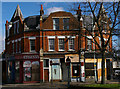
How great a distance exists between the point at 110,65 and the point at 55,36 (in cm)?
1023

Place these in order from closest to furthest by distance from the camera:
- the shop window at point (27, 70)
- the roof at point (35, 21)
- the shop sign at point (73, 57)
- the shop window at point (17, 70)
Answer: the shop sign at point (73, 57) → the shop window at point (27, 70) → the shop window at point (17, 70) → the roof at point (35, 21)

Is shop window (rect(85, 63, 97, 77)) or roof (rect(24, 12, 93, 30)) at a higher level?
roof (rect(24, 12, 93, 30))

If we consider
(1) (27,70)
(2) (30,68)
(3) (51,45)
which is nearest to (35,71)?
(2) (30,68)

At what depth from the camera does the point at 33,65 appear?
3294cm

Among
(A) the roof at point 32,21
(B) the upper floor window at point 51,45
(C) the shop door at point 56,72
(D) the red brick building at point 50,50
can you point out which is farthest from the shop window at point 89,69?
(A) the roof at point 32,21

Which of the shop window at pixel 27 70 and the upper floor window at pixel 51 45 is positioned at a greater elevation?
the upper floor window at pixel 51 45

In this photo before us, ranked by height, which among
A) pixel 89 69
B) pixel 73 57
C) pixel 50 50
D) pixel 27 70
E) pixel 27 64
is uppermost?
pixel 50 50

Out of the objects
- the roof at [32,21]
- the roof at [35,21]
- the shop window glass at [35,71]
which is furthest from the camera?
the roof at [32,21]

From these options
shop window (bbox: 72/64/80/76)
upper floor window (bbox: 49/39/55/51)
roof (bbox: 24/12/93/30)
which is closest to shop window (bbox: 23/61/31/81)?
upper floor window (bbox: 49/39/55/51)

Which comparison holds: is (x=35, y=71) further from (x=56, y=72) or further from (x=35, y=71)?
(x=56, y=72)

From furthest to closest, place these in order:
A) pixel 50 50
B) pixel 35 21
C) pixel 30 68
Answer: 1. pixel 35 21
2. pixel 30 68
3. pixel 50 50

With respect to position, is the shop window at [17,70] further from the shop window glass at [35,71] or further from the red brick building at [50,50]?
the shop window glass at [35,71]

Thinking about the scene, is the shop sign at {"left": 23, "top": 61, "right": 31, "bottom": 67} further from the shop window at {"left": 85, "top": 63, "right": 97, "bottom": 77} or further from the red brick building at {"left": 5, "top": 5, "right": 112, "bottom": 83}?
the shop window at {"left": 85, "top": 63, "right": 97, "bottom": 77}

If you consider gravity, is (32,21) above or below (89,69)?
above
